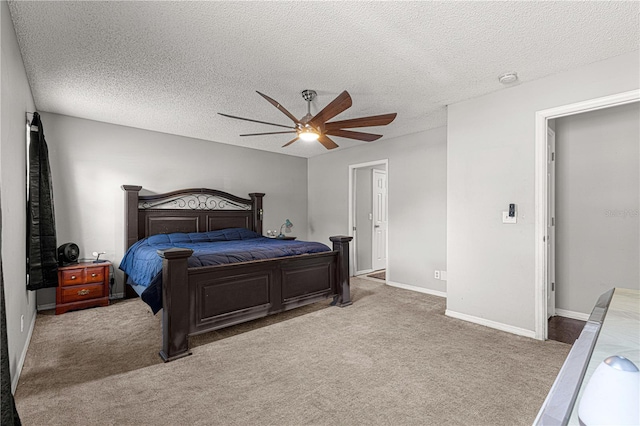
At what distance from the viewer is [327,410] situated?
1919 millimetres

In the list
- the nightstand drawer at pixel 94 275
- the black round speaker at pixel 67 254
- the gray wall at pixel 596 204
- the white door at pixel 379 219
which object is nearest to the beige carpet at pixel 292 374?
the nightstand drawer at pixel 94 275

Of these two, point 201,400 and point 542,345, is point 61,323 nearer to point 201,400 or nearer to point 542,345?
point 201,400

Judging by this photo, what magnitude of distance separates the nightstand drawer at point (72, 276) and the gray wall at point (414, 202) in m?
4.01

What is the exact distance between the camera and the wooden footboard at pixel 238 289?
8.59 feet

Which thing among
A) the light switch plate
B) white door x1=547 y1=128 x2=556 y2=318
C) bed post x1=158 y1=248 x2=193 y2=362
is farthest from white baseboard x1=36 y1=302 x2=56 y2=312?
white door x1=547 y1=128 x2=556 y2=318

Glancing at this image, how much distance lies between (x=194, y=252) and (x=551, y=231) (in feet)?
12.9

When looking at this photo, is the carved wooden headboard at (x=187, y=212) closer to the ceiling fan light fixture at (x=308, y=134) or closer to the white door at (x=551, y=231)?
the ceiling fan light fixture at (x=308, y=134)

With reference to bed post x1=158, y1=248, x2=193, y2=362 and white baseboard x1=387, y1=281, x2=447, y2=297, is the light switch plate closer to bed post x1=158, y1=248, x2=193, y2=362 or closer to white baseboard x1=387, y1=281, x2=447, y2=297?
white baseboard x1=387, y1=281, x2=447, y2=297

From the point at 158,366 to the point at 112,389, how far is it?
13.9 inches

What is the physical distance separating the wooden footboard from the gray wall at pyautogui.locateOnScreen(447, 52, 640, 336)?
142cm

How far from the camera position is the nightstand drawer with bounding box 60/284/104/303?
373 cm

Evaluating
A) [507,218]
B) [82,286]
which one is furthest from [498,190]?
[82,286]

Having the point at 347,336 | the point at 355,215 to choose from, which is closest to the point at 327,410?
the point at 347,336

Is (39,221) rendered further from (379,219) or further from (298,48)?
(379,219)
